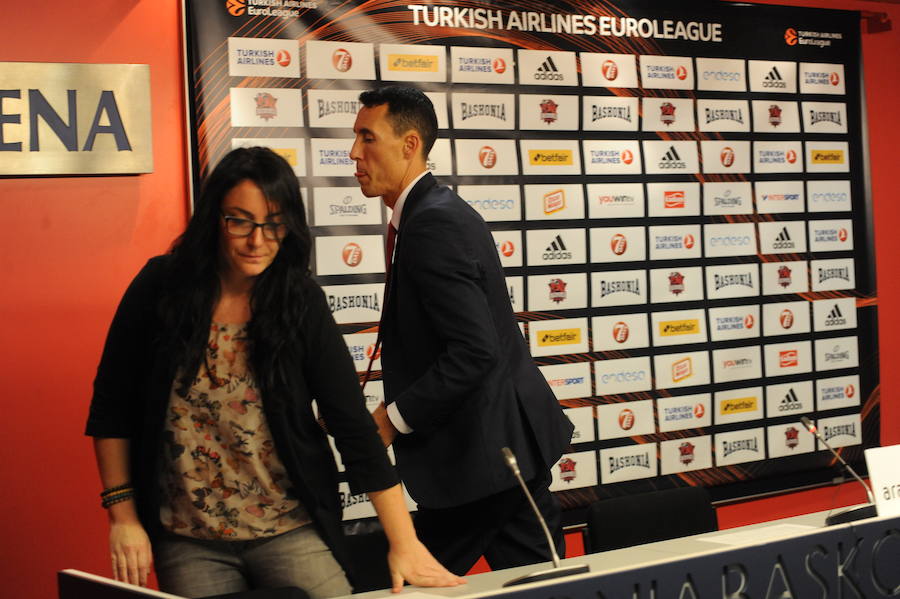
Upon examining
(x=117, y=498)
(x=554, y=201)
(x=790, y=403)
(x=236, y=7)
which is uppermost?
(x=236, y=7)

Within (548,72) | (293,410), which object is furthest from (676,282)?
(293,410)

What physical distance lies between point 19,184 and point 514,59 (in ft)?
6.18

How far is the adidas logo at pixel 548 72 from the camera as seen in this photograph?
3746 millimetres

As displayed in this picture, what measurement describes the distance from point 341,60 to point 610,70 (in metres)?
1.16

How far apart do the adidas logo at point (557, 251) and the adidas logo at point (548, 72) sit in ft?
2.10

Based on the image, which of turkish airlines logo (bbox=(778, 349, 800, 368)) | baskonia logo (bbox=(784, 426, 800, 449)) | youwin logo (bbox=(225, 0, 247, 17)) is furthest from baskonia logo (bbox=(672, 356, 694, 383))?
youwin logo (bbox=(225, 0, 247, 17))

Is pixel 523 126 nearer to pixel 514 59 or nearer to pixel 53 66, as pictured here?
pixel 514 59

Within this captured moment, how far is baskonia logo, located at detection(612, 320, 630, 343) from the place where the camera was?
3900mm

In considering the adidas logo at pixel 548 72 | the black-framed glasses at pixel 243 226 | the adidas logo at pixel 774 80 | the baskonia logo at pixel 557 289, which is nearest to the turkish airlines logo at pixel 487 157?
the adidas logo at pixel 548 72

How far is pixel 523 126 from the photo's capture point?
3.72 meters

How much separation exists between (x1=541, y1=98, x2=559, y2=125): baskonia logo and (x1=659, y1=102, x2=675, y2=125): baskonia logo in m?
0.51

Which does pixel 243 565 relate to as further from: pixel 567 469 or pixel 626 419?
pixel 626 419

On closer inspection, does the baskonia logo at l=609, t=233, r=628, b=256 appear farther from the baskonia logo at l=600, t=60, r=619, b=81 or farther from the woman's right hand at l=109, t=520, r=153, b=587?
the woman's right hand at l=109, t=520, r=153, b=587

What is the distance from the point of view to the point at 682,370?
404 cm
